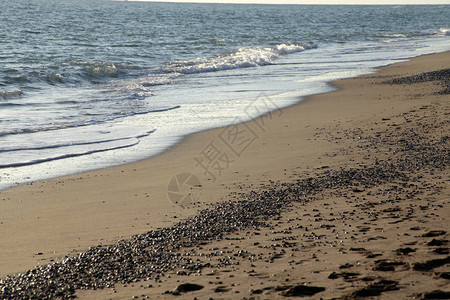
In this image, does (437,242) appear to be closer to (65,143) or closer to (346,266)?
(346,266)

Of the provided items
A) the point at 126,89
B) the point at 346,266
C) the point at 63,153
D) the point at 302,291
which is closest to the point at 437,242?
the point at 346,266

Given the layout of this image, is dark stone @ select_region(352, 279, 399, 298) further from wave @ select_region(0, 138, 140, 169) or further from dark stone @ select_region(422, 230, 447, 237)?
wave @ select_region(0, 138, 140, 169)

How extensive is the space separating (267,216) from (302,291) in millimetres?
1743

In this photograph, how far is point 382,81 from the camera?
Answer: 1516 centimetres

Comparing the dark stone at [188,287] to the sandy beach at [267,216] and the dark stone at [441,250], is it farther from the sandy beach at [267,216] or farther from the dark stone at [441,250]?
the dark stone at [441,250]

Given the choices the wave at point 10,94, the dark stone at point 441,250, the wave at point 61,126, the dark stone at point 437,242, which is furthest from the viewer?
the wave at point 10,94

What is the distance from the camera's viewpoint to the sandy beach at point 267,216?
349 cm

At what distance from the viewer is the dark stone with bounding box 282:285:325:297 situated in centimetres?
321

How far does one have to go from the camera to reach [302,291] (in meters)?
3.24

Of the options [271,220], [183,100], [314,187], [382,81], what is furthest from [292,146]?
[382,81]

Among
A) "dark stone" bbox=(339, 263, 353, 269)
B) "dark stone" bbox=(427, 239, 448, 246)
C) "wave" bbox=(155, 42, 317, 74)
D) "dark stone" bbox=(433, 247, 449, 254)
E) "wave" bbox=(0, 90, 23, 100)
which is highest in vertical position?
"wave" bbox=(155, 42, 317, 74)

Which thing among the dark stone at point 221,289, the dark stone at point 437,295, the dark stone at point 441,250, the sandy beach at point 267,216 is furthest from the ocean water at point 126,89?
the dark stone at point 437,295

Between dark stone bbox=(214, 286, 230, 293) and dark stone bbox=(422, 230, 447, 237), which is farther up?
dark stone bbox=(422, 230, 447, 237)

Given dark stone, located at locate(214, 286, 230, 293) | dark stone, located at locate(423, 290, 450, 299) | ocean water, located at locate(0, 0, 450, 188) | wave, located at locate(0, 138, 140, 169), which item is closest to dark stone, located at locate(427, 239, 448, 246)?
dark stone, located at locate(423, 290, 450, 299)
